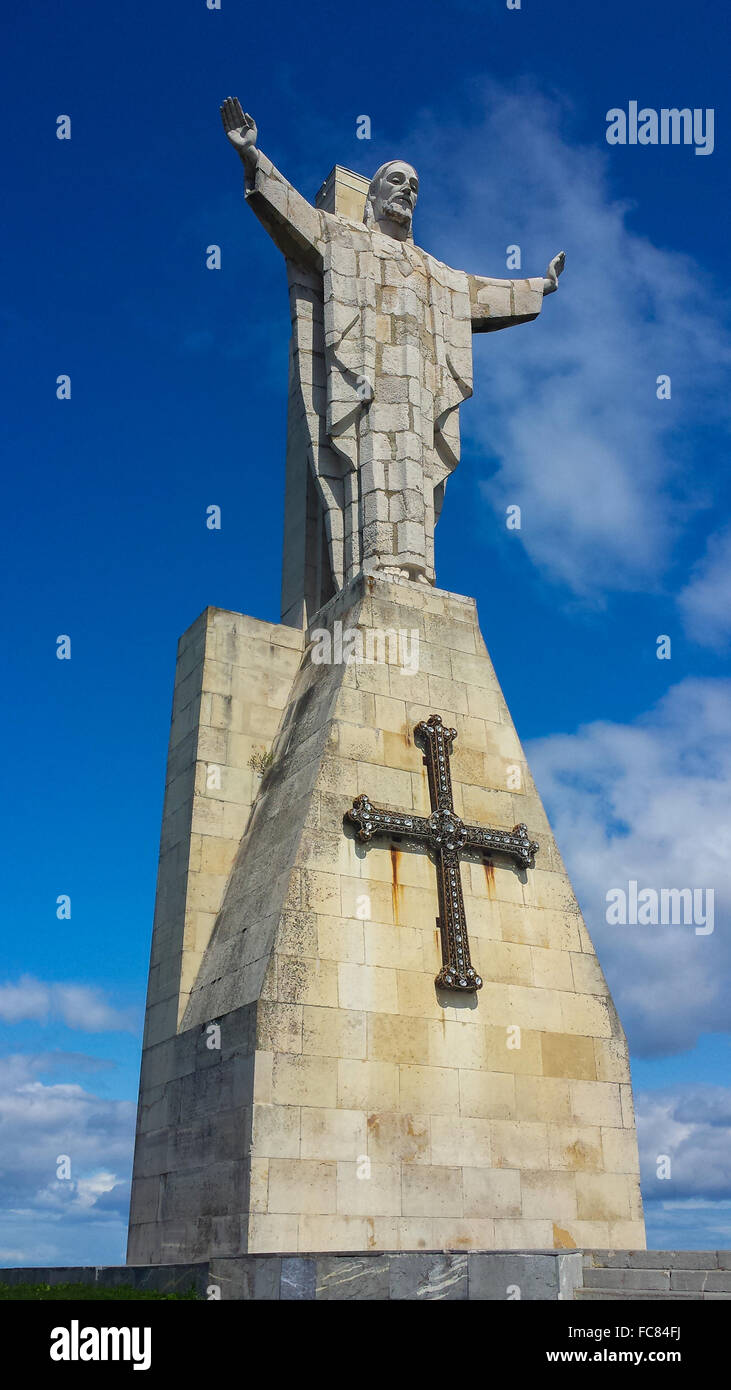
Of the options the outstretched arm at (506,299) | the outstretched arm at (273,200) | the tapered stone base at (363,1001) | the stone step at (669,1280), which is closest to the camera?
the stone step at (669,1280)

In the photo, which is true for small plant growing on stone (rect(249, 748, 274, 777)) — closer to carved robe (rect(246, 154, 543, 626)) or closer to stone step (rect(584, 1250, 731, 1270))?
carved robe (rect(246, 154, 543, 626))

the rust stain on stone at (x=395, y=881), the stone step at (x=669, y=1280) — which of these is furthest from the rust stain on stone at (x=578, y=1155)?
the stone step at (x=669, y=1280)

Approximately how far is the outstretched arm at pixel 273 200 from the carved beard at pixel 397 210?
1.00 metres

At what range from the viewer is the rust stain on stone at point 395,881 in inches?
441

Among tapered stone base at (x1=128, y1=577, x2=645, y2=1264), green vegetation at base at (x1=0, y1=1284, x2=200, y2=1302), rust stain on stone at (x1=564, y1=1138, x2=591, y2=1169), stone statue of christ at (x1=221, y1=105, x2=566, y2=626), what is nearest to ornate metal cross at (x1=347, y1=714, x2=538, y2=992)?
tapered stone base at (x1=128, y1=577, x2=645, y2=1264)

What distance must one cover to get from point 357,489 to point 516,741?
3660 mm

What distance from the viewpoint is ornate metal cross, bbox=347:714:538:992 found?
11.1 meters

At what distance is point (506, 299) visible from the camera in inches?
647

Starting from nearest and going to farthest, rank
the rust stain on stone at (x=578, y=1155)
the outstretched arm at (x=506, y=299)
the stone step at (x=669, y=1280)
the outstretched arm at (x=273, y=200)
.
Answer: the stone step at (x=669, y=1280)
the rust stain on stone at (x=578, y=1155)
the outstretched arm at (x=273, y=200)
the outstretched arm at (x=506, y=299)

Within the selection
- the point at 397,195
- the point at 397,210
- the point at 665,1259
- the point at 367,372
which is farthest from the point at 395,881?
the point at 397,195

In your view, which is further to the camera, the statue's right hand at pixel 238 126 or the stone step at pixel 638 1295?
the statue's right hand at pixel 238 126

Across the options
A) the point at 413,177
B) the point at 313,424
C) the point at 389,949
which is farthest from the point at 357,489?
the point at 389,949

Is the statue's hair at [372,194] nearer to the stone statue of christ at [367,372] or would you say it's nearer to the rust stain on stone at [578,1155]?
the stone statue of christ at [367,372]

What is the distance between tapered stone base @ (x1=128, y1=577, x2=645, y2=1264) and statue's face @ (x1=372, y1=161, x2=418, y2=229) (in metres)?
5.36
